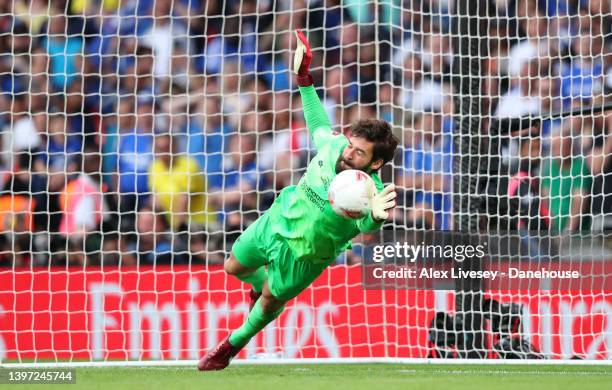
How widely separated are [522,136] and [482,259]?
1149 mm

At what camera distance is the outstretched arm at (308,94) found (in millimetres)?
6227

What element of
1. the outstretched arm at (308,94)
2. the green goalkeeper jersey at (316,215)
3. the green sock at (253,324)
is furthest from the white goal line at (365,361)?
the outstretched arm at (308,94)

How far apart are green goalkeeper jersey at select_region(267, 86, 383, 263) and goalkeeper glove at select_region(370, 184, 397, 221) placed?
58 cm

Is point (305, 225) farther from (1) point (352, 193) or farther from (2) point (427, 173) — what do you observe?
(2) point (427, 173)

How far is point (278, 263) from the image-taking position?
20.7ft

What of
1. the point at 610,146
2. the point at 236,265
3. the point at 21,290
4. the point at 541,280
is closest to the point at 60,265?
the point at 21,290

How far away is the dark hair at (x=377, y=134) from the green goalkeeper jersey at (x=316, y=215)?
18 cm

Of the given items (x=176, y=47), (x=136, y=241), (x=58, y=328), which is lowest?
(x=58, y=328)

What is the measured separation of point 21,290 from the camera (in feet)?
29.7

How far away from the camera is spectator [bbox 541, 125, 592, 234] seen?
8961 mm

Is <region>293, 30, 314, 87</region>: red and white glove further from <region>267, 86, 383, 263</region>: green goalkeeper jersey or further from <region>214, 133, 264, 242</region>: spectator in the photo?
<region>214, 133, 264, 242</region>: spectator

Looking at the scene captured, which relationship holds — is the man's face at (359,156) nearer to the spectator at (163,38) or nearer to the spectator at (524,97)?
the spectator at (524,97)

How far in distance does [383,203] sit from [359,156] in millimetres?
586

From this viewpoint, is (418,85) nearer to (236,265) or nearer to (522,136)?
(522,136)
